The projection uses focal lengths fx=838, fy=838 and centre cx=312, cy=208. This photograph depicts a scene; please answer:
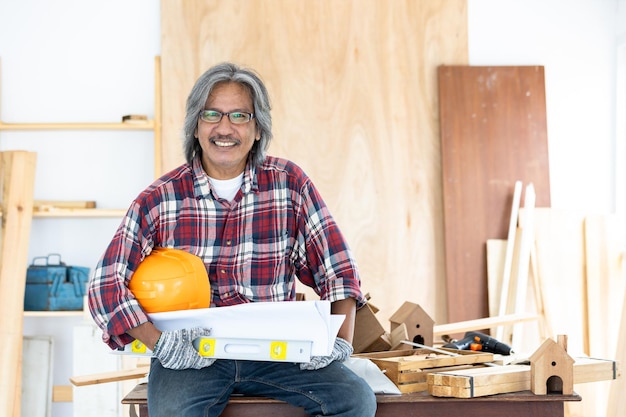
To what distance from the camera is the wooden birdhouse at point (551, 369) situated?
8.26 feet

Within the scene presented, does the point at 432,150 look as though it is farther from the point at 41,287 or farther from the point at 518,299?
the point at 41,287

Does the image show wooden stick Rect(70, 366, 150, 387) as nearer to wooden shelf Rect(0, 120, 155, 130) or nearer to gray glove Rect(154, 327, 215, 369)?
gray glove Rect(154, 327, 215, 369)

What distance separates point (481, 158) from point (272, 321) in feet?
9.41

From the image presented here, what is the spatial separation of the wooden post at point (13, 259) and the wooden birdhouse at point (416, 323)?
2.10m

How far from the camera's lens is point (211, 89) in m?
2.76

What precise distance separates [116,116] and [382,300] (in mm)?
1907

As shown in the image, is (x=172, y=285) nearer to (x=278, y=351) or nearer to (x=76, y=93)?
(x=278, y=351)

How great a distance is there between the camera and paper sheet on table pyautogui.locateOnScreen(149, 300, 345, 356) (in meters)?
2.26

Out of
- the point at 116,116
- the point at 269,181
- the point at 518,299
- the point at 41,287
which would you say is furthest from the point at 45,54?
the point at 518,299

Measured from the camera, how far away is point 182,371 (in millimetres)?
2459

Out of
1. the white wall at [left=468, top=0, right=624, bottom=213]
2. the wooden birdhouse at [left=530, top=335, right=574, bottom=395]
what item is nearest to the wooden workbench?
the wooden birdhouse at [left=530, top=335, right=574, bottom=395]

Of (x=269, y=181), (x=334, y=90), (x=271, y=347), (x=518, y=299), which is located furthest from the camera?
(x=334, y=90)

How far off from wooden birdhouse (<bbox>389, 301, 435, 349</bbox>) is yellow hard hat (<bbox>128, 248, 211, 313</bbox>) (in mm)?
960

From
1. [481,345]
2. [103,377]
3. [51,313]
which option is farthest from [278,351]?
[51,313]
